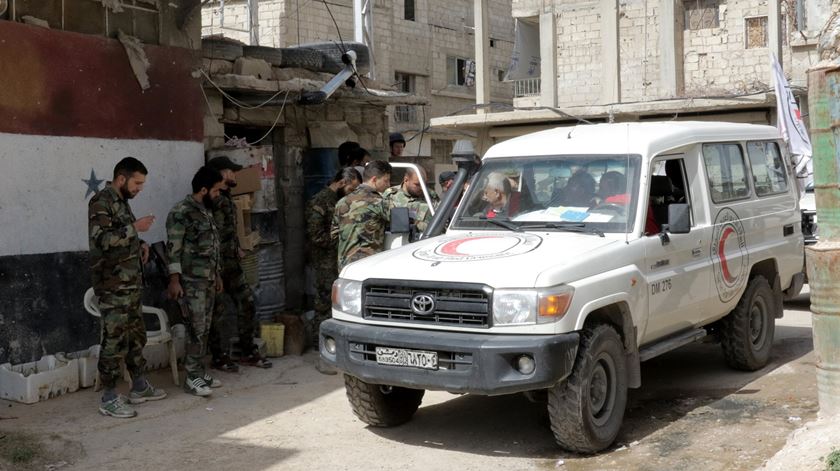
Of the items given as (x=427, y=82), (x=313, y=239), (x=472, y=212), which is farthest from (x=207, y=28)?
(x=472, y=212)

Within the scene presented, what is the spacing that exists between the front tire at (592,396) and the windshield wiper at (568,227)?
69 centimetres

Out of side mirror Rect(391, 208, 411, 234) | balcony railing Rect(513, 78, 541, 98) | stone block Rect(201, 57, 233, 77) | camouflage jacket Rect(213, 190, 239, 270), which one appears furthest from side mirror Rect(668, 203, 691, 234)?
balcony railing Rect(513, 78, 541, 98)

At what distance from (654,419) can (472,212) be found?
74.0 inches

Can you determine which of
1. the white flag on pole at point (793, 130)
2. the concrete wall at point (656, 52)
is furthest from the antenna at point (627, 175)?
the concrete wall at point (656, 52)

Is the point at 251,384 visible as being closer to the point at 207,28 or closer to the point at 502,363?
the point at 502,363

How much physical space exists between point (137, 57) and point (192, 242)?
1.82 metres

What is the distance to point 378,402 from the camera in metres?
6.22

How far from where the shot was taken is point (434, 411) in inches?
270

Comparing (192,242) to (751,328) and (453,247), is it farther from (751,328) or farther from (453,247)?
(751,328)

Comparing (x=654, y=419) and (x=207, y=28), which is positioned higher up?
(x=207, y=28)

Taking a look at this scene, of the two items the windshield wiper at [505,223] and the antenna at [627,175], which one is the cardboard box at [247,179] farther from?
the antenna at [627,175]

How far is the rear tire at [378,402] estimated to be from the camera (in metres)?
6.18

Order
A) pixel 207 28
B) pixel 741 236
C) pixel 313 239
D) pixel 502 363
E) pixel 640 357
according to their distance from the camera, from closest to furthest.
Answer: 1. pixel 502 363
2. pixel 640 357
3. pixel 741 236
4. pixel 313 239
5. pixel 207 28

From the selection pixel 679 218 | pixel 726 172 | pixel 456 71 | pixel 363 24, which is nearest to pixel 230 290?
pixel 679 218
